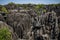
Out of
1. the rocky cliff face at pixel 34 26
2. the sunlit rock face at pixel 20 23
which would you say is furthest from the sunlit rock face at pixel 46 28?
the sunlit rock face at pixel 20 23

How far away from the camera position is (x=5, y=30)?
698 inches

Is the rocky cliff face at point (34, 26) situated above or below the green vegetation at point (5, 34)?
below

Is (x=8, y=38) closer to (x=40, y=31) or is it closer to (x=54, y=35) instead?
(x=40, y=31)

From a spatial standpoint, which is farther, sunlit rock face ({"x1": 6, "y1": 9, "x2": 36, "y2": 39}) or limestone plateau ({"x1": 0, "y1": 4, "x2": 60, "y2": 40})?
sunlit rock face ({"x1": 6, "y1": 9, "x2": 36, "y2": 39})

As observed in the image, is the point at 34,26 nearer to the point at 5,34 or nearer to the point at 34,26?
the point at 34,26

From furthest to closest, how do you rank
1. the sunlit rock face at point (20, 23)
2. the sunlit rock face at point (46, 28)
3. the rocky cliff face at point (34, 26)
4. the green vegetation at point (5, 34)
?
the sunlit rock face at point (20, 23) → the rocky cliff face at point (34, 26) → the sunlit rock face at point (46, 28) → the green vegetation at point (5, 34)

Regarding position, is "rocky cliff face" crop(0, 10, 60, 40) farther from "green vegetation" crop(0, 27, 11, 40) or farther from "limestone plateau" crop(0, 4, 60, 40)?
"green vegetation" crop(0, 27, 11, 40)

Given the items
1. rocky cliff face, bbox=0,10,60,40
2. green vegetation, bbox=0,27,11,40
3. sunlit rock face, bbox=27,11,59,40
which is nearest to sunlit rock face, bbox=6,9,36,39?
rocky cliff face, bbox=0,10,60,40

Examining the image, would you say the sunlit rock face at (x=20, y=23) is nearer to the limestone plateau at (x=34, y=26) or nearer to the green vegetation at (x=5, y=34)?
the limestone plateau at (x=34, y=26)

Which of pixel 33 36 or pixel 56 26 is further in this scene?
pixel 56 26

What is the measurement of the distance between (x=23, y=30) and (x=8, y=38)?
29.1ft

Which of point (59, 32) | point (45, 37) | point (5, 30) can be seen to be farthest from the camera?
point (59, 32)

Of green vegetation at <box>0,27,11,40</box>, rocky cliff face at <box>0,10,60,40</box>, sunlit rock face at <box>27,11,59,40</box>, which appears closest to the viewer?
green vegetation at <box>0,27,11,40</box>

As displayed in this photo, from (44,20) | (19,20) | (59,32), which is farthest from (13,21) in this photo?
(59,32)
